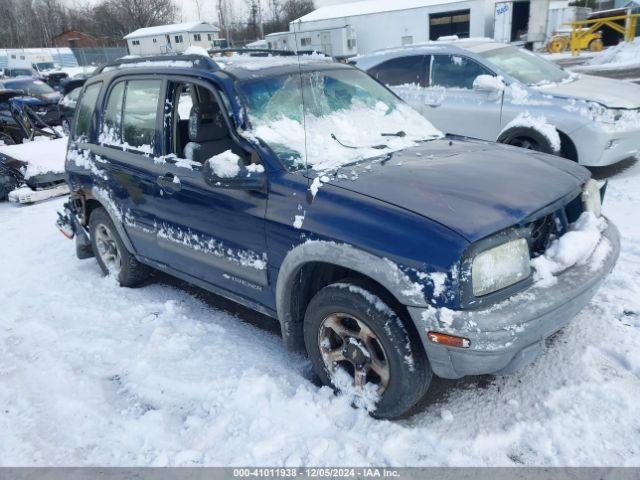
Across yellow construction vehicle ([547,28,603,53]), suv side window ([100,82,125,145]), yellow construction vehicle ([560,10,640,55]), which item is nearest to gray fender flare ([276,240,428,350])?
suv side window ([100,82,125,145])

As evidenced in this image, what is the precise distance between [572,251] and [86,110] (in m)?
4.32

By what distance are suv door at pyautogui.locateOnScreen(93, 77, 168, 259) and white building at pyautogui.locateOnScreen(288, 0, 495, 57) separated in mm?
26527

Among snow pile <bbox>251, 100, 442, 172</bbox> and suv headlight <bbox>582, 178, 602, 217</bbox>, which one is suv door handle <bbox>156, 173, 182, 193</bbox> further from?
suv headlight <bbox>582, 178, 602, 217</bbox>

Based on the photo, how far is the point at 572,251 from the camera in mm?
2695

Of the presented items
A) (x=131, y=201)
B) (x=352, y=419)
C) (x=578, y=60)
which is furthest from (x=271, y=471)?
(x=578, y=60)

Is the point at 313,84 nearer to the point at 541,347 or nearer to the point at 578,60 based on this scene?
the point at 541,347

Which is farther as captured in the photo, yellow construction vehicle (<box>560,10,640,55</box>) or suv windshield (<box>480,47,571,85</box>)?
yellow construction vehicle (<box>560,10,640,55</box>)

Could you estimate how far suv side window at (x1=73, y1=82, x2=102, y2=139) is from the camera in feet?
15.3

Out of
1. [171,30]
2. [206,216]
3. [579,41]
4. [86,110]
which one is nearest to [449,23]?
[579,41]

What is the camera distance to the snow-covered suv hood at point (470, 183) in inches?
96.8

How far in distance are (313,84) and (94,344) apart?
8.37 ft

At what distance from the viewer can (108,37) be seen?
65.2 metres

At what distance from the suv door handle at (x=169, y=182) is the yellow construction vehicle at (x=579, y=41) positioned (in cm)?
2683

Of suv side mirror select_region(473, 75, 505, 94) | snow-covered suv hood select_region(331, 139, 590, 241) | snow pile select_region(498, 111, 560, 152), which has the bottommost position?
snow pile select_region(498, 111, 560, 152)
